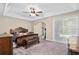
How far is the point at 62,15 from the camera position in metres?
2.01

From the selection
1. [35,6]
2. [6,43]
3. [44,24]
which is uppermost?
[35,6]

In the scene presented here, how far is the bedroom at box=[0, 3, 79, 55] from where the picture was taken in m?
2.00

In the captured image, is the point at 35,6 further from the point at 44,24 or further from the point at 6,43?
the point at 6,43

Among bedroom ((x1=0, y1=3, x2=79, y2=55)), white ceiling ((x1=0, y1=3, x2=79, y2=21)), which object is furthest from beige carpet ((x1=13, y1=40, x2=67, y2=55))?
white ceiling ((x1=0, y1=3, x2=79, y2=21))

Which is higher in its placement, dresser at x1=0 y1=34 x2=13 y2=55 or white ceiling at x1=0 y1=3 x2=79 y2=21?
white ceiling at x1=0 y1=3 x2=79 y2=21

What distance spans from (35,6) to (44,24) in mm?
330

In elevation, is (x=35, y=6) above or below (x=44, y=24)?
above

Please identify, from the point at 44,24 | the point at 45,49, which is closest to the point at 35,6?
the point at 44,24

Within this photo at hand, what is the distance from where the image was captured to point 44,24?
6.75 feet

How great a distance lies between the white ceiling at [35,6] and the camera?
201cm

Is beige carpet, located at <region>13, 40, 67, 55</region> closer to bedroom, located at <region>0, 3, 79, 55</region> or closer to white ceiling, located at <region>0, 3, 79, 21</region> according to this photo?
bedroom, located at <region>0, 3, 79, 55</region>

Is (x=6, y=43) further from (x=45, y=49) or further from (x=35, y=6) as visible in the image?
(x=35, y=6)

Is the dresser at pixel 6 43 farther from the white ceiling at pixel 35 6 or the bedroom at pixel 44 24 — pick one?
the white ceiling at pixel 35 6

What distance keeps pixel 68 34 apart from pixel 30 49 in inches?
26.5
